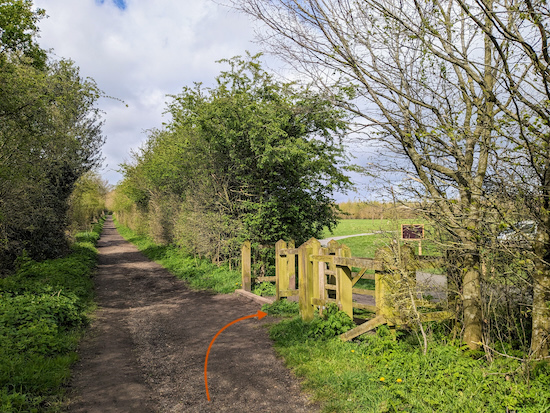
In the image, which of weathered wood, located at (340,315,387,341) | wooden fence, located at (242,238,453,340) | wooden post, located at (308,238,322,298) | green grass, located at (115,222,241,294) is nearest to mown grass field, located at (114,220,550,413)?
weathered wood, located at (340,315,387,341)

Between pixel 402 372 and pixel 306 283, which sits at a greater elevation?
pixel 306 283

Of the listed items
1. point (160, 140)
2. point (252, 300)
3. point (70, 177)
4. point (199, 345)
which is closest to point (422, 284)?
point (199, 345)

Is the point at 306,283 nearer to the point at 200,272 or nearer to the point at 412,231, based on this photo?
the point at 412,231

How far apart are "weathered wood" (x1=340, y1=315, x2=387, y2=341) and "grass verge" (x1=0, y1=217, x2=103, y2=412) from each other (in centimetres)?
406

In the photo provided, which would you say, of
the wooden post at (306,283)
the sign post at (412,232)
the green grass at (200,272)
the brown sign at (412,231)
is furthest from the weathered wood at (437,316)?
the green grass at (200,272)

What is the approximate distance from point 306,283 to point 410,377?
3.18 m

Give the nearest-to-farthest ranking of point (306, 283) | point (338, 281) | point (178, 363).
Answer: point (178, 363), point (338, 281), point (306, 283)

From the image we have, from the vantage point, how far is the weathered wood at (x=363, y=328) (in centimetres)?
580

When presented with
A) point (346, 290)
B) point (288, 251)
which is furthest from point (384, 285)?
point (288, 251)

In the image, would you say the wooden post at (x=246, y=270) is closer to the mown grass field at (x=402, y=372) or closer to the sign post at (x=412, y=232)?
the mown grass field at (x=402, y=372)

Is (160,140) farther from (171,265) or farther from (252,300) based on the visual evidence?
(252,300)

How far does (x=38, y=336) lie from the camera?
6.31 metres

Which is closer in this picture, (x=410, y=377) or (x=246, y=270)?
(x=410, y=377)

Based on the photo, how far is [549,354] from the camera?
13.7ft
